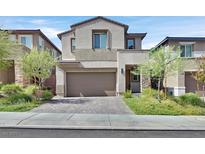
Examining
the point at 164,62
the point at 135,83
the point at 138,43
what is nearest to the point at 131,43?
the point at 138,43

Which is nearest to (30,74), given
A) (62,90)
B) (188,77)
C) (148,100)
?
(62,90)

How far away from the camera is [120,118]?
11.3 meters

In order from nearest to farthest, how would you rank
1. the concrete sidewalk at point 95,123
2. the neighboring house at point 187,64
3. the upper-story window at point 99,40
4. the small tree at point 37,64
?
the concrete sidewalk at point 95,123
the small tree at point 37,64
the upper-story window at point 99,40
the neighboring house at point 187,64

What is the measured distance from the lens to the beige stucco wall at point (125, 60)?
70.5ft

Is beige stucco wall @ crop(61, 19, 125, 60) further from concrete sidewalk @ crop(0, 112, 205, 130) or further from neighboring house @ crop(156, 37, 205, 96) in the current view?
concrete sidewalk @ crop(0, 112, 205, 130)

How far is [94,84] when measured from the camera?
23.3 m

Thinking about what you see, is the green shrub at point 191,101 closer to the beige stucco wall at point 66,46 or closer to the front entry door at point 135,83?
the front entry door at point 135,83

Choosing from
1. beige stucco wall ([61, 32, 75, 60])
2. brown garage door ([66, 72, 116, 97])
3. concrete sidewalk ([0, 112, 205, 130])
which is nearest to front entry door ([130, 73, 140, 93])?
brown garage door ([66, 72, 116, 97])

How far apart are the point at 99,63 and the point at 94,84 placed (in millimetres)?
2130

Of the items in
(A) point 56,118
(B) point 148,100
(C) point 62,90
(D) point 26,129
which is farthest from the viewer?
(C) point 62,90

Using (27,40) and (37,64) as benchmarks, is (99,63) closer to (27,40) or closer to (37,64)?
(37,64)

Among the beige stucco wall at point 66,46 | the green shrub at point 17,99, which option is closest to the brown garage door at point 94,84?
the beige stucco wall at point 66,46

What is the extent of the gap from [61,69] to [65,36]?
216 inches

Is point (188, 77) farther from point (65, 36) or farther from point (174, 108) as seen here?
point (65, 36)
